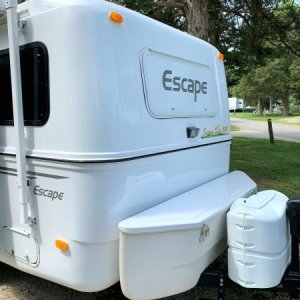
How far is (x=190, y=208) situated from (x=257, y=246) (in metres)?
0.54

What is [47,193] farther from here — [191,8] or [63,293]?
[191,8]

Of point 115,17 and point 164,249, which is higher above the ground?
point 115,17

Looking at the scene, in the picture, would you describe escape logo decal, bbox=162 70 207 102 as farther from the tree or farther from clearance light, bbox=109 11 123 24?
the tree

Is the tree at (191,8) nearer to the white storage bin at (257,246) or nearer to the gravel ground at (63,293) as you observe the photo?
the gravel ground at (63,293)

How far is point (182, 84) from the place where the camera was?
354 cm

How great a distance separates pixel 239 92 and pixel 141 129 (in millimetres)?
54463

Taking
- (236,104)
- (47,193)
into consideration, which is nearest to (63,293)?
(47,193)

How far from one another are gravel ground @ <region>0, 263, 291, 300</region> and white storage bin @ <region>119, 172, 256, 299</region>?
0.84 m

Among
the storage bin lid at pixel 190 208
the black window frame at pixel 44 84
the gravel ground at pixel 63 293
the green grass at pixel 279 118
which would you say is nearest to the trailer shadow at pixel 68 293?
the gravel ground at pixel 63 293

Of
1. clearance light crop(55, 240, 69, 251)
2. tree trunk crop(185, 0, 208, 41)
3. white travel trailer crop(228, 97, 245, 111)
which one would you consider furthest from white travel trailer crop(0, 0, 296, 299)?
white travel trailer crop(228, 97, 245, 111)

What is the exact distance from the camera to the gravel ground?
3.61 m

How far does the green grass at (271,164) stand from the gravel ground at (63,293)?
3.56m

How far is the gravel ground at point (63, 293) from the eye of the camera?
11.8 ft

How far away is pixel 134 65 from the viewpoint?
2938 mm
